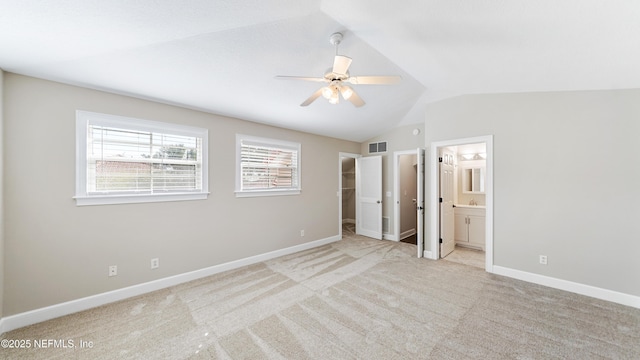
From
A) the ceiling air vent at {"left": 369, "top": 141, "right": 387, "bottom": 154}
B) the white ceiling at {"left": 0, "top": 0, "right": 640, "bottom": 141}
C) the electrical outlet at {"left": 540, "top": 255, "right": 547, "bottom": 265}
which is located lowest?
the electrical outlet at {"left": 540, "top": 255, "right": 547, "bottom": 265}

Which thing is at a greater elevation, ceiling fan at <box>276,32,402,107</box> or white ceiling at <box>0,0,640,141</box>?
white ceiling at <box>0,0,640,141</box>

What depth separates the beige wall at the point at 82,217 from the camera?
2.31 meters

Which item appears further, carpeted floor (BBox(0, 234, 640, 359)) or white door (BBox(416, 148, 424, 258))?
white door (BBox(416, 148, 424, 258))

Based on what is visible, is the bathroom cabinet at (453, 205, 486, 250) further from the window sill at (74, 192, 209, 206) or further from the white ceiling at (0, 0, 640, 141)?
the window sill at (74, 192, 209, 206)

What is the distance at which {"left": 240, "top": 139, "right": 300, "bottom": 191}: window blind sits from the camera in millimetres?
4016

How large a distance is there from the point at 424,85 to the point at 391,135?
183cm

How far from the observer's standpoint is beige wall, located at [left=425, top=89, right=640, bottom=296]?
273 cm

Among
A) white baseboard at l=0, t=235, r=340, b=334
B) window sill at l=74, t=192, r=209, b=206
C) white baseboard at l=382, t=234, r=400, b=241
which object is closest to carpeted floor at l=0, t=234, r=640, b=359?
white baseboard at l=0, t=235, r=340, b=334

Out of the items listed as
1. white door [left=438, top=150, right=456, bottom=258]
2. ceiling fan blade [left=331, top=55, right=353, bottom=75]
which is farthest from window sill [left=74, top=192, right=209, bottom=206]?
white door [left=438, top=150, right=456, bottom=258]

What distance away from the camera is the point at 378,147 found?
5.75m

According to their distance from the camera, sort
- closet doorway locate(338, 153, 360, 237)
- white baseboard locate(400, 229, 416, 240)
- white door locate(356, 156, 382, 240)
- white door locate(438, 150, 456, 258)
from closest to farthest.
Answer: white door locate(438, 150, 456, 258) < white door locate(356, 156, 382, 240) < white baseboard locate(400, 229, 416, 240) < closet doorway locate(338, 153, 360, 237)

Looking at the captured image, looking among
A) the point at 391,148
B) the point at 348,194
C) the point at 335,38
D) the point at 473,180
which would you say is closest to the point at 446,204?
the point at 473,180

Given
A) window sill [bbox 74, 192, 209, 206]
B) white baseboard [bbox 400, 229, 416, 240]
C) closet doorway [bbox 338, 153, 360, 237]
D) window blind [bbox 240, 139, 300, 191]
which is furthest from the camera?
closet doorway [bbox 338, 153, 360, 237]

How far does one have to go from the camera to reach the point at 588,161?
115 inches
